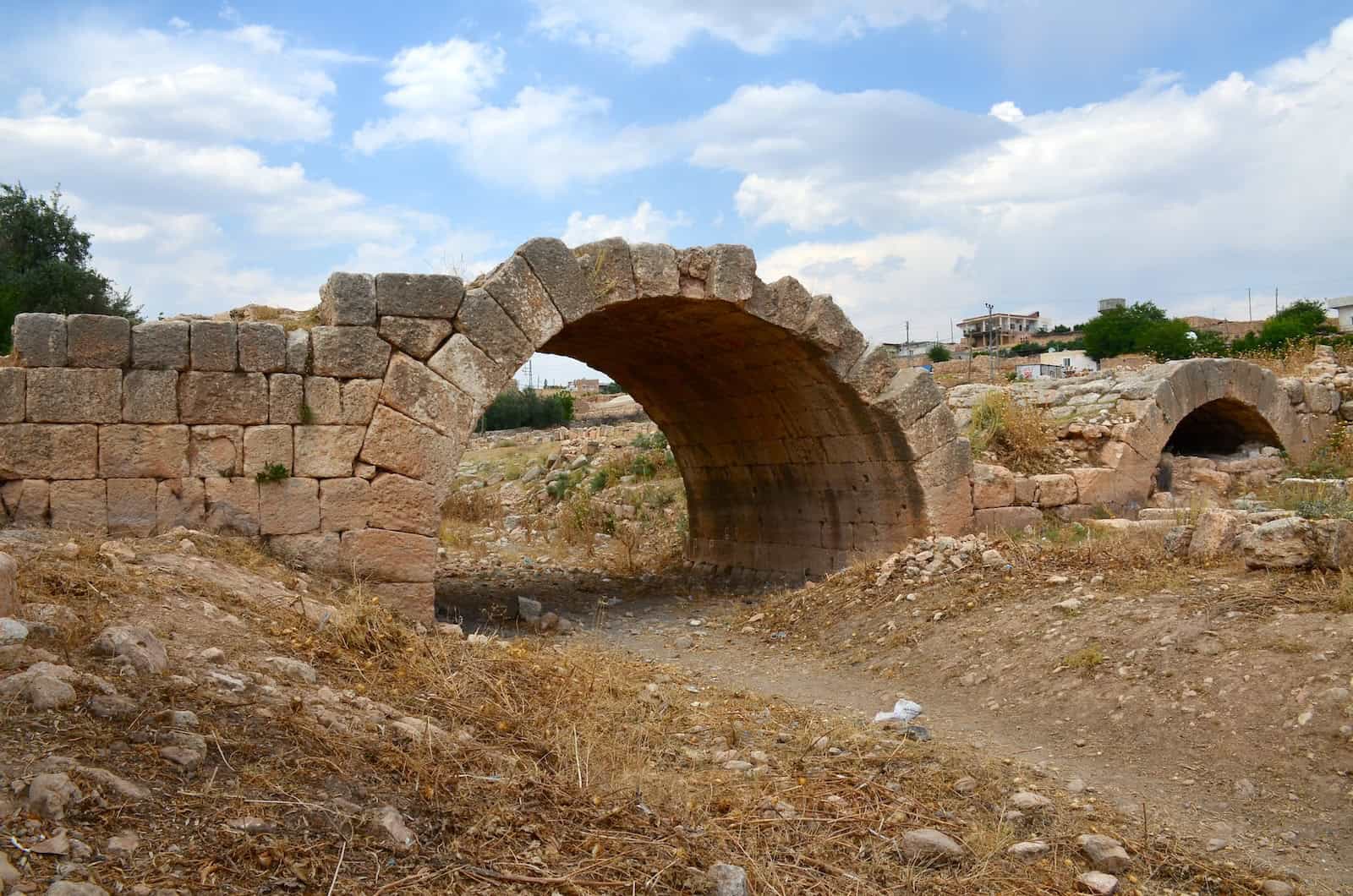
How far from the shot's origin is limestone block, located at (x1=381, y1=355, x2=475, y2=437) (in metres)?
7.10

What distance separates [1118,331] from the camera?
150 ft

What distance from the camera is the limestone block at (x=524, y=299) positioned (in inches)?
292

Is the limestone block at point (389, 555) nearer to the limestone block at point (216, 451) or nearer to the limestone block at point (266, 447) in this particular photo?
the limestone block at point (266, 447)

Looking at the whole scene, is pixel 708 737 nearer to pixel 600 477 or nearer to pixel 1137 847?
pixel 1137 847

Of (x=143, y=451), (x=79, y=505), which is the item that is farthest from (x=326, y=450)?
(x=79, y=505)

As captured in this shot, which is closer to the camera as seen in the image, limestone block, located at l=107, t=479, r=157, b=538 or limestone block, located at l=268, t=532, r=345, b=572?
limestone block, located at l=107, t=479, r=157, b=538

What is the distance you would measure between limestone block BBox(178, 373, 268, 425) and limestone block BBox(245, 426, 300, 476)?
80mm

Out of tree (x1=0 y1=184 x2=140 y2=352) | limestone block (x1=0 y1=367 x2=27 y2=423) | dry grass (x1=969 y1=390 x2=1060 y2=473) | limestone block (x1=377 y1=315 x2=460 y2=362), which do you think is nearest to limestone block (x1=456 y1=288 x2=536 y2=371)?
limestone block (x1=377 y1=315 x2=460 y2=362)

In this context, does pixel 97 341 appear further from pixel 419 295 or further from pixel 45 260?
pixel 45 260

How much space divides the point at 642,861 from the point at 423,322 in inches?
185

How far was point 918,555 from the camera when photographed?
854 cm

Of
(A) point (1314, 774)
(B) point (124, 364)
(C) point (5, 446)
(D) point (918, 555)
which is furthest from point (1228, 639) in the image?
(C) point (5, 446)

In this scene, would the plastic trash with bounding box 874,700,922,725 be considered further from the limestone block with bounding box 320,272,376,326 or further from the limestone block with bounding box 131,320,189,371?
the limestone block with bounding box 131,320,189,371

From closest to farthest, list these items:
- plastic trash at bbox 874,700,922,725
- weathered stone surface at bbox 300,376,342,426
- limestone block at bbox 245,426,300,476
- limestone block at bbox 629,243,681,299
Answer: plastic trash at bbox 874,700,922,725
limestone block at bbox 245,426,300,476
weathered stone surface at bbox 300,376,342,426
limestone block at bbox 629,243,681,299
